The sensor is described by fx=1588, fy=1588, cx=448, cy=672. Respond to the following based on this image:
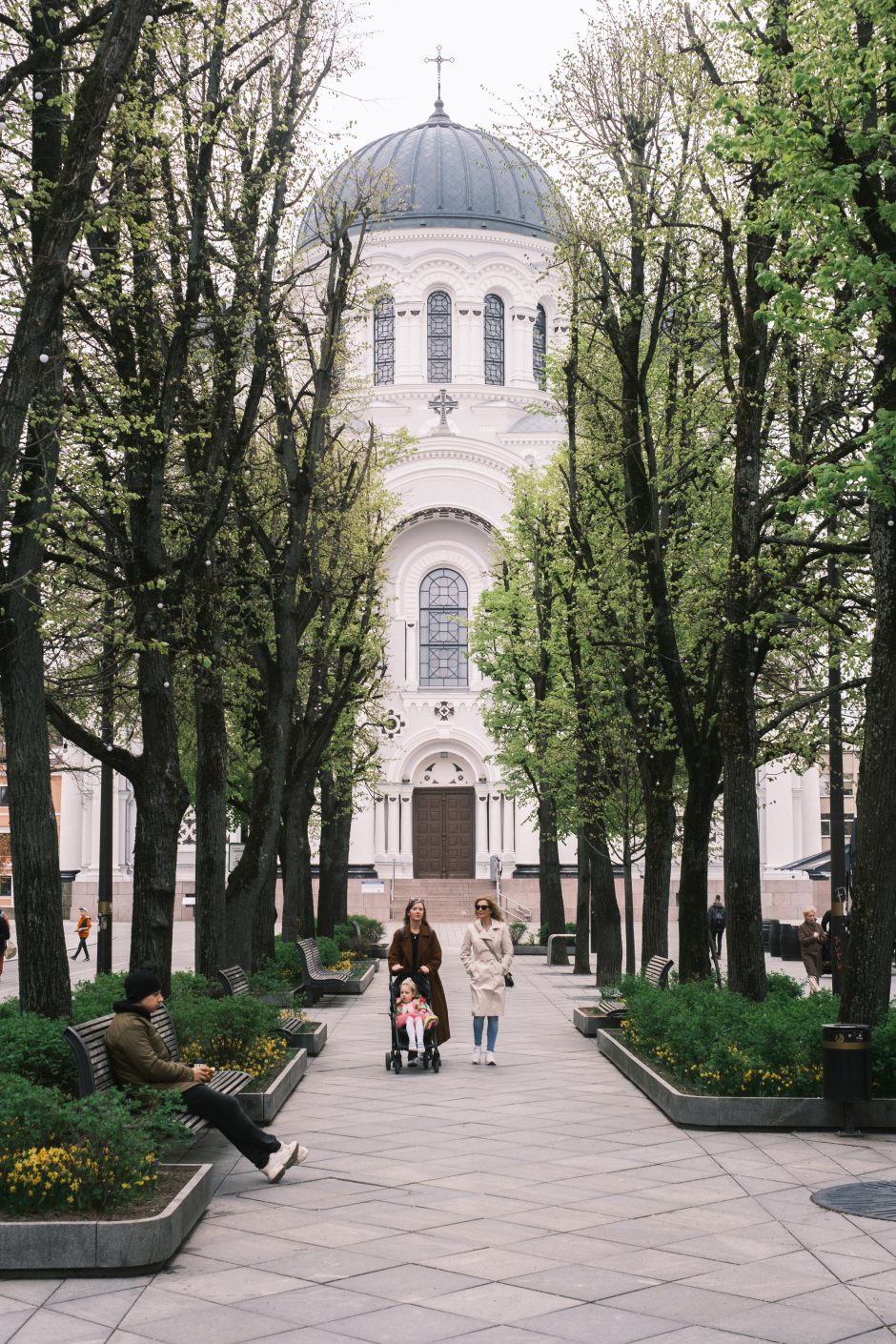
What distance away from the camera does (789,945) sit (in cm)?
3525

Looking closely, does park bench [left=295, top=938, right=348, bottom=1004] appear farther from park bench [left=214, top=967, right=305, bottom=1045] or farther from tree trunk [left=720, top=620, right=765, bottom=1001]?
tree trunk [left=720, top=620, right=765, bottom=1001]

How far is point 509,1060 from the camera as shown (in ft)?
50.1

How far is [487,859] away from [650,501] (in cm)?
3804

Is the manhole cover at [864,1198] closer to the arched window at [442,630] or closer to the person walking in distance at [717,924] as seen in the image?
the person walking in distance at [717,924]

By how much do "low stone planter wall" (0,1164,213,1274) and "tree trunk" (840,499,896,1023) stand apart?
20.9ft

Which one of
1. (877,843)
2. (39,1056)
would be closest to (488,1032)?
(877,843)

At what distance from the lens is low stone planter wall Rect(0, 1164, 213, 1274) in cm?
687

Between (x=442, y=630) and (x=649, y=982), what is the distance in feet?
132

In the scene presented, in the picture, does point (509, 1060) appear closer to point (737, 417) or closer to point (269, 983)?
point (269, 983)

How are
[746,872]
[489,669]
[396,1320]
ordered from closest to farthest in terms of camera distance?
[396,1320] → [746,872] → [489,669]

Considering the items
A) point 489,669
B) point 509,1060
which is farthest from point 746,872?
point 489,669

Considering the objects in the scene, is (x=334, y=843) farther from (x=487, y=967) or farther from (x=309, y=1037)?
(x=487, y=967)

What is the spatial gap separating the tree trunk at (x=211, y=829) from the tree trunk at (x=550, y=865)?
57.1 feet

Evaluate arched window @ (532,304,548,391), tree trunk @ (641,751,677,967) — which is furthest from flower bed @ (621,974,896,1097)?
arched window @ (532,304,548,391)
